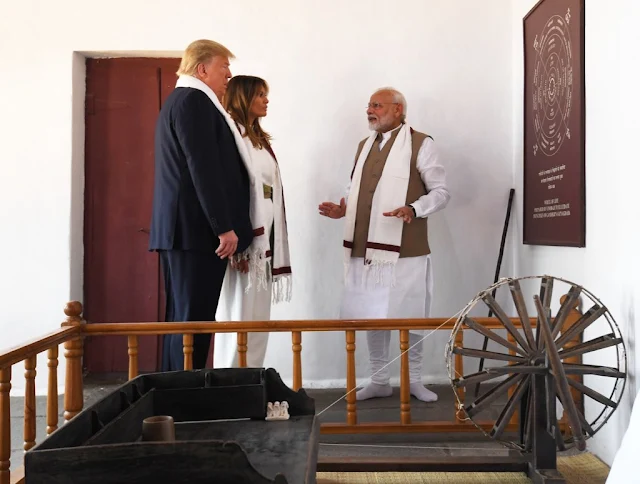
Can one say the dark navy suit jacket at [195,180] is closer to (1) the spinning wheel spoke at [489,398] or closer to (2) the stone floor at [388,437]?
(2) the stone floor at [388,437]

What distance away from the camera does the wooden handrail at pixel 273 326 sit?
2781 mm

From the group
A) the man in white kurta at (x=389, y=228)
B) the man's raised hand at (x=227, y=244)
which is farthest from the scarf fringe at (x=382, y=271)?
the man's raised hand at (x=227, y=244)

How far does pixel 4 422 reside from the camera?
2.15 m

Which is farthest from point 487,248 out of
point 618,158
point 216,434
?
point 216,434

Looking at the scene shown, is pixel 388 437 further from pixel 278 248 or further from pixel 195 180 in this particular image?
pixel 195 180

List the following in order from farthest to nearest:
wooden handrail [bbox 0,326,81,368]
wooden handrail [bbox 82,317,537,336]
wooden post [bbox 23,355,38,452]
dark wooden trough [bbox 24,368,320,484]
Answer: wooden handrail [bbox 82,317,537,336], wooden post [bbox 23,355,38,452], wooden handrail [bbox 0,326,81,368], dark wooden trough [bbox 24,368,320,484]

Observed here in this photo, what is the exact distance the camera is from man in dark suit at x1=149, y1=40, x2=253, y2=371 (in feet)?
9.98

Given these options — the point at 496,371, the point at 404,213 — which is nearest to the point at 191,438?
Result: the point at 496,371

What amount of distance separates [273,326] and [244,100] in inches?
48.9

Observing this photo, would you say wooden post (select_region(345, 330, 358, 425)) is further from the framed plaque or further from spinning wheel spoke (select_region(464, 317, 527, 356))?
the framed plaque

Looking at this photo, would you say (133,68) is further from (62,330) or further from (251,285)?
(62,330)

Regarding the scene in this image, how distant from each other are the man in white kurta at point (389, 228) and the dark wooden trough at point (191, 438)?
6.38 feet

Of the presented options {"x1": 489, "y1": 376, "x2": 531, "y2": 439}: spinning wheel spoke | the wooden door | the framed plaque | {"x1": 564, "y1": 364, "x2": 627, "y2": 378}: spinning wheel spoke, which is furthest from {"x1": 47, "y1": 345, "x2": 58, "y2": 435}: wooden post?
the framed plaque

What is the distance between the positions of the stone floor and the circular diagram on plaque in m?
1.46
